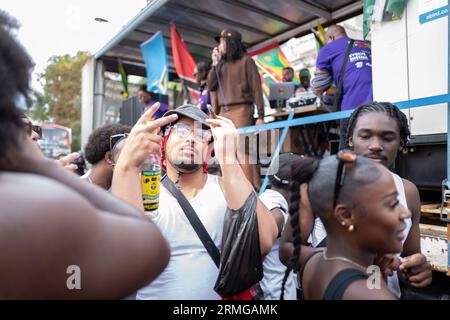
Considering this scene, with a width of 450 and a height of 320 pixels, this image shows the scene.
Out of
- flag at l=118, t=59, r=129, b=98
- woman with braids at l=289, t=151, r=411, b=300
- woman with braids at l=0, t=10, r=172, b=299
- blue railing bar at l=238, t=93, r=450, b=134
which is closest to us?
woman with braids at l=0, t=10, r=172, b=299

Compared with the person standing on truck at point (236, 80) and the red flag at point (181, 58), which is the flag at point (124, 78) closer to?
the red flag at point (181, 58)

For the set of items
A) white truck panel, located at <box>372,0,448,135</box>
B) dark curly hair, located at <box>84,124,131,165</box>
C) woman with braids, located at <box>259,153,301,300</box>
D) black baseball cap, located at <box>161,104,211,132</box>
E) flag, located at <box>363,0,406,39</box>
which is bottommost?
woman with braids, located at <box>259,153,301,300</box>

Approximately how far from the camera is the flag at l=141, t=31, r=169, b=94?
6125 millimetres

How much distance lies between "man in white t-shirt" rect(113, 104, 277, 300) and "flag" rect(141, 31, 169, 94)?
4.41m

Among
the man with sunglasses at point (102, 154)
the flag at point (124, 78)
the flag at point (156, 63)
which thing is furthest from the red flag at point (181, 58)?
the man with sunglasses at point (102, 154)

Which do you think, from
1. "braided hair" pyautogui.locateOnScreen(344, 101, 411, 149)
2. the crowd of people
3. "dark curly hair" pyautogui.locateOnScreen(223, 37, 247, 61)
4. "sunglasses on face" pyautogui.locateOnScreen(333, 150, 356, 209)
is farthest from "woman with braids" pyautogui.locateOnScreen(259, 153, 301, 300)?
"dark curly hair" pyautogui.locateOnScreen(223, 37, 247, 61)

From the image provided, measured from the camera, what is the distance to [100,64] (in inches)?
289

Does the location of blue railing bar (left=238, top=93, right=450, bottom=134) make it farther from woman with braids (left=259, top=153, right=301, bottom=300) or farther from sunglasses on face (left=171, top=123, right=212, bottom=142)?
sunglasses on face (left=171, top=123, right=212, bottom=142)

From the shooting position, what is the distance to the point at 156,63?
6.40 m

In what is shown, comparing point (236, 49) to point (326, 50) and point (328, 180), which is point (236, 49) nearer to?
point (326, 50)

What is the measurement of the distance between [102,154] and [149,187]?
1.21 meters

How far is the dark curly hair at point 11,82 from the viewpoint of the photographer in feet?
2.55

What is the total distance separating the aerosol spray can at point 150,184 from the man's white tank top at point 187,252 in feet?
0.46

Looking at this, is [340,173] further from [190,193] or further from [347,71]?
[347,71]
